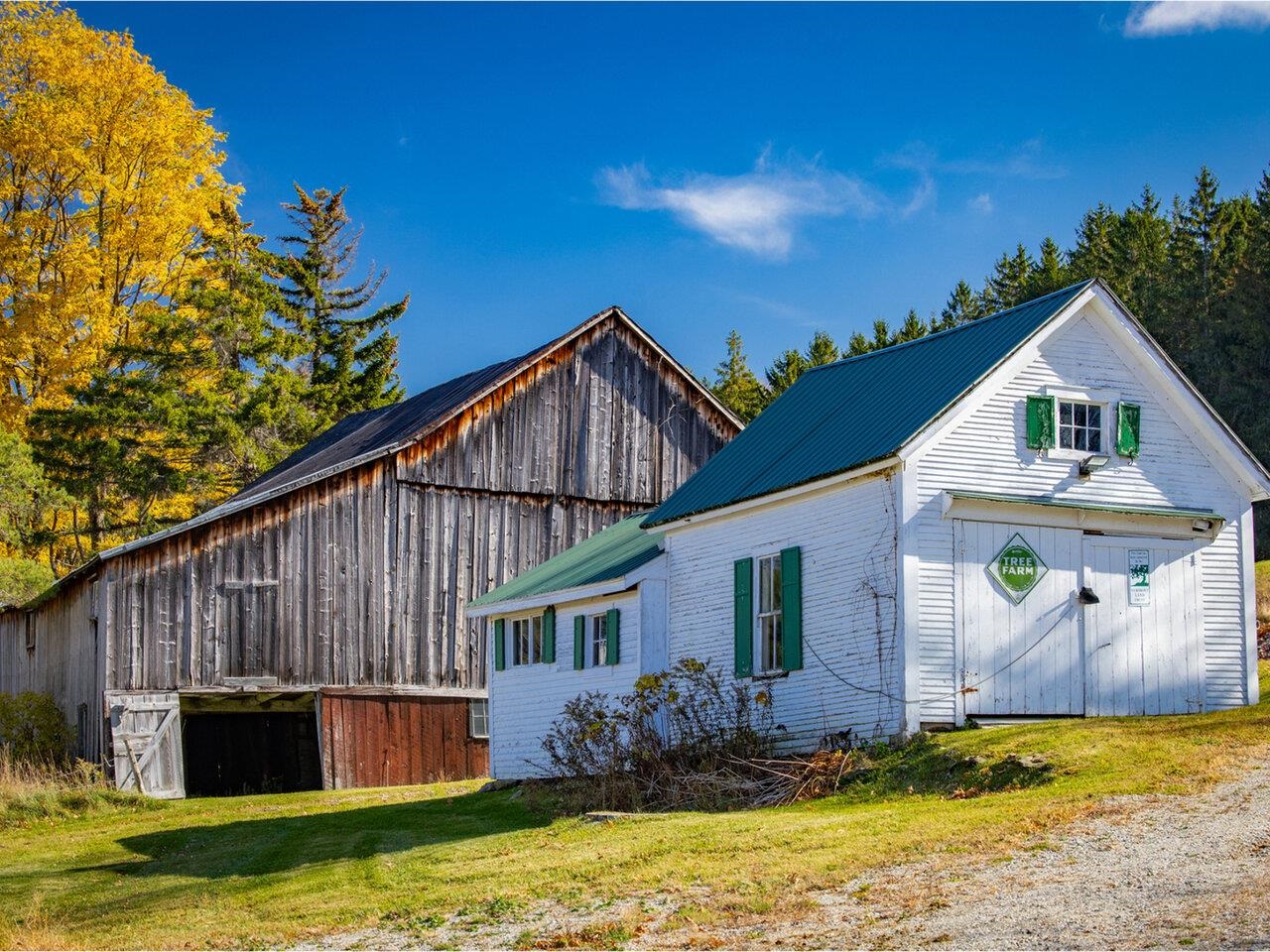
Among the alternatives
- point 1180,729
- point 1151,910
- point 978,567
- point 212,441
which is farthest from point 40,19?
point 1151,910

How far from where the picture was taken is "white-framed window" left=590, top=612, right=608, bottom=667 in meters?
24.8

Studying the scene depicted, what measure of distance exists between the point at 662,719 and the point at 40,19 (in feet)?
116

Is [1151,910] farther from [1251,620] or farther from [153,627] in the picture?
[153,627]

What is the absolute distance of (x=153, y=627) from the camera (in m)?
29.1

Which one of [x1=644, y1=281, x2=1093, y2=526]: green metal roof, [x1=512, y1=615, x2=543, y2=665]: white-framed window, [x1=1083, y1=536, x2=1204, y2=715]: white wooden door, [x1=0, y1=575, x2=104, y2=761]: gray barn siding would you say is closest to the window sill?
[x1=644, y1=281, x2=1093, y2=526]: green metal roof

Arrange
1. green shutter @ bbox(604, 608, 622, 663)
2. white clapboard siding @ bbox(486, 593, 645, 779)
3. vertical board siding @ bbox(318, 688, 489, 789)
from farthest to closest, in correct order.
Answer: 1. vertical board siding @ bbox(318, 688, 489, 789)
2. green shutter @ bbox(604, 608, 622, 663)
3. white clapboard siding @ bbox(486, 593, 645, 779)

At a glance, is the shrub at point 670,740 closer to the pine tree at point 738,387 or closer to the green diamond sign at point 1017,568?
the green diamond sign at point 1017,568

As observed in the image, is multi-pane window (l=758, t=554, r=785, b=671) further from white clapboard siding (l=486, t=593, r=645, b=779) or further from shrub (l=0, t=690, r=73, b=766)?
shrub (l=0, t=690, r=73, b=766)

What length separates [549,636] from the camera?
86.5 feet

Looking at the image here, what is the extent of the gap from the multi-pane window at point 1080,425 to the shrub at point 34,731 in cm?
2007

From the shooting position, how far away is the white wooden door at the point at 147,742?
93.1ft

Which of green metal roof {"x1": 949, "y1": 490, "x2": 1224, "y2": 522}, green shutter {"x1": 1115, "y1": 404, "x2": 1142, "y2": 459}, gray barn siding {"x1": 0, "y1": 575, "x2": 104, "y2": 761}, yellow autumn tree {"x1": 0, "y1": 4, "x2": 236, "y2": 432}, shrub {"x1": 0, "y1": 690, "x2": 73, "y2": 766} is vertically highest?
yellow autumn tree {"x1": 0, "y1": 4, "x2": 236, "y2": 432}

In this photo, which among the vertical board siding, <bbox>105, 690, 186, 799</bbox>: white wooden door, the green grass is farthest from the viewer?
the vertical board siding

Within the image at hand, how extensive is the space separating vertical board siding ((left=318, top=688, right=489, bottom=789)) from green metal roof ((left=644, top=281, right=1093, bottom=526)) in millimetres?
9569
